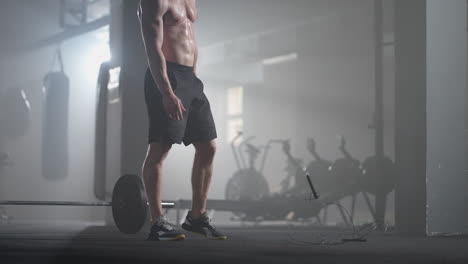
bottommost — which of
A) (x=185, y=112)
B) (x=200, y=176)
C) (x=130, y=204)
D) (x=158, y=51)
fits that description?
(x=130, y=204)

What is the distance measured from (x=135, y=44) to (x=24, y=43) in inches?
173

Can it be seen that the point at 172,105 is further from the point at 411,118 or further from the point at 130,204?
the point at 411,118

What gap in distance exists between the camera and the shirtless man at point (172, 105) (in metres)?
3.01

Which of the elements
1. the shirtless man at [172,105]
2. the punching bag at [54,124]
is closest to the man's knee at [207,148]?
the shirtless man at [172,105]

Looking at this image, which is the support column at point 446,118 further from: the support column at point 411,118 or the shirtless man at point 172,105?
the shirtless man at point 172,105

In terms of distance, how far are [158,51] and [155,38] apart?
62mm

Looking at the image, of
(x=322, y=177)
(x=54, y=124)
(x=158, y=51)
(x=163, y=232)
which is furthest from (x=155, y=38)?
(x=54, y=124)

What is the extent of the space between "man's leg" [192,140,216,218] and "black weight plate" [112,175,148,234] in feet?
0.91

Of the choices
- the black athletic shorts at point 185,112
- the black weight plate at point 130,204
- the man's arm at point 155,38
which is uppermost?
the man's arm at point 155,38

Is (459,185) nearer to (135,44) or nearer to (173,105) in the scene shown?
(173,105)

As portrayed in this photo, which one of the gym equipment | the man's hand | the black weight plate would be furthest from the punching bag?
the man's hand

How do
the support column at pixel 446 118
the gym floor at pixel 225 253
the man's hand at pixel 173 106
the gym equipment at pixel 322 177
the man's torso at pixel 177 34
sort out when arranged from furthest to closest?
the gym equipment at pixel 322 177 → the support column at pixel 446 118 → the man's torso at pixel 177 34 → the man's hand at pixel 173 106 → the gym floor at pixel 225 253

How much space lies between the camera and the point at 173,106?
2980mm

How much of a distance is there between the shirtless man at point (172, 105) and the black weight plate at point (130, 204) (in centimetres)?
25
